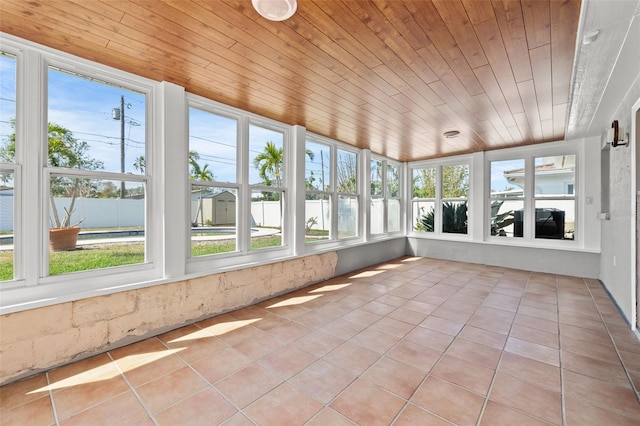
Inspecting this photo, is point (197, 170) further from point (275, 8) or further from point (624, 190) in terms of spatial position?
point (624, 190)

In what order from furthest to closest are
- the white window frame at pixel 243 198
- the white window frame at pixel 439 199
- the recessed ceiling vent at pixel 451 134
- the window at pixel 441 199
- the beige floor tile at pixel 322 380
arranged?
1. the window at pixel 441 199
2. the white window frame at pixel 439 199
3. the recessed ceiling vent at pixel 451 134
4. the white window frame at pixel 243 198
5. the beige floor tile at pixel 322 380

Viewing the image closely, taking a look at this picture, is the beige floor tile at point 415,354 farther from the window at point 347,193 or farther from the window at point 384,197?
the window at point 384,197

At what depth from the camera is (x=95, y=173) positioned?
2.58m

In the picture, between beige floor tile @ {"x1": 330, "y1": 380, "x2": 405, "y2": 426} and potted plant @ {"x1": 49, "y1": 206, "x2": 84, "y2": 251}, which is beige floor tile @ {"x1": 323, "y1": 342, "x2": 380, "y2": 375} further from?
potted plant @ {"x1": 49, "y1": 206, "x2": 84, "y2": 251}

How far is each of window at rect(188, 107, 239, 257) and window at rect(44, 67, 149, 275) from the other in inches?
21.3

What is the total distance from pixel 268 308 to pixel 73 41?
3174 mm

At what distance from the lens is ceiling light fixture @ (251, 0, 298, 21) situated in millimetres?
1712

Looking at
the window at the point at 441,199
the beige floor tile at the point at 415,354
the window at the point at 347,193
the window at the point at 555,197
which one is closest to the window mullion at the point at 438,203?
the window at the point at 441,199

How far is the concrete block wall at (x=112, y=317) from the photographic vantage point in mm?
2090

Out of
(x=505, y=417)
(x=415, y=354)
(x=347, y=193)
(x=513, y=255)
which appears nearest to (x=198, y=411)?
(x=415, y=354)

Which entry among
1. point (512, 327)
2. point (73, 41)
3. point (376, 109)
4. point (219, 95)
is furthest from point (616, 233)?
point (73, 41)

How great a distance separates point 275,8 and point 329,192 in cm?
361

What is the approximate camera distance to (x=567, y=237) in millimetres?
5320

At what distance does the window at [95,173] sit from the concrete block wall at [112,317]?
0.37 m
